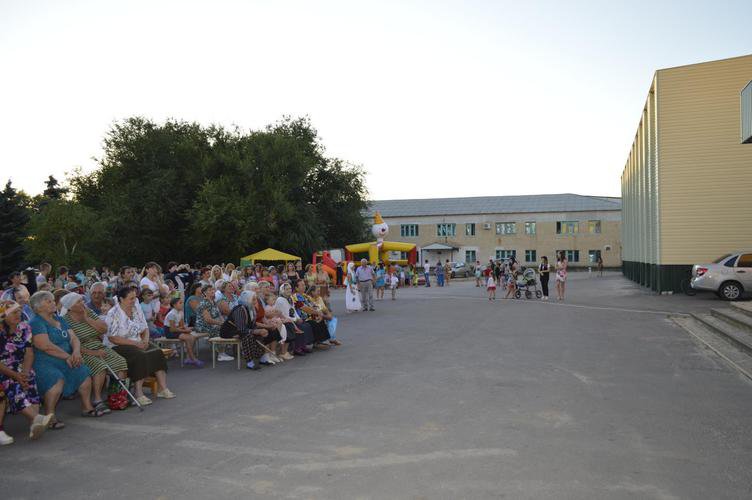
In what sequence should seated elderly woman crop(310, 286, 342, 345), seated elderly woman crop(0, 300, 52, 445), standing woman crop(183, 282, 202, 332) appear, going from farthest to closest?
seated elderly woman crop(310, 286, 342, 345) < standing woman crop(183, 282, 202, 332) < seated elderly woman crop(0, 300, 52, 445)

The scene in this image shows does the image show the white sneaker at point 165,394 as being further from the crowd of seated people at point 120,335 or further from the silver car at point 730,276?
the silver car at point 730,276

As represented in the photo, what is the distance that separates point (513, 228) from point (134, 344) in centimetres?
7074

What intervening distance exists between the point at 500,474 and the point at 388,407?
2537 millimetres

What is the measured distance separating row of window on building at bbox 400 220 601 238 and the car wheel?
53385 millimetres

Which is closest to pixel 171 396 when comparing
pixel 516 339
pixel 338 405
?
pixel 338 405

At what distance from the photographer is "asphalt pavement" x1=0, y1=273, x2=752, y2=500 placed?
493 centimetres

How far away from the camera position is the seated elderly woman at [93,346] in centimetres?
790

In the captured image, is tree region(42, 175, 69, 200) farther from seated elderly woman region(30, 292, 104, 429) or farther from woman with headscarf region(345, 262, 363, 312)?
seated elderly woman region(30, 292, 104, 429)

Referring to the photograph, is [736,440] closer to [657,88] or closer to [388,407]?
[388,407]

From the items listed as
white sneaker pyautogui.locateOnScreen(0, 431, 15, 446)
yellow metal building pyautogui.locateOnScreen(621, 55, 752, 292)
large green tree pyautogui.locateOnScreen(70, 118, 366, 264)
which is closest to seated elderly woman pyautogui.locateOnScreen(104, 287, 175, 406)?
white sneaker pyautogui.locateOnScreen(0, 431, 15, 446)

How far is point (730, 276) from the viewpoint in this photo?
21.1 meters

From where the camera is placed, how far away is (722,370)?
9.65 metres

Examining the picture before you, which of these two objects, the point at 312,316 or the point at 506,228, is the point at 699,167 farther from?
the point at 506,228

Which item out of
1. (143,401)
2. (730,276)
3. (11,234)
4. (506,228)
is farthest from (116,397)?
(506,228)
